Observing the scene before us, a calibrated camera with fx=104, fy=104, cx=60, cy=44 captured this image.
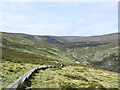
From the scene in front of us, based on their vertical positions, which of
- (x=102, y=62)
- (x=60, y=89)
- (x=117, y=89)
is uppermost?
(x=60, y=89)

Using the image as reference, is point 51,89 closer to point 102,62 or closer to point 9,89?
point 9,89

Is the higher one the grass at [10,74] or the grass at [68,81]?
the grass at [10,74]

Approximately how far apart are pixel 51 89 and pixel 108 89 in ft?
30.7

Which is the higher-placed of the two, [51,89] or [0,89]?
[0,89]

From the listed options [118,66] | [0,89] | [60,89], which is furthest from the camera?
[118,66]

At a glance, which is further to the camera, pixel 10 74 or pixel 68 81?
pixel 10 74

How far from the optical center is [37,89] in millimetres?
13234

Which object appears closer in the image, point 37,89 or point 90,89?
point 37,89

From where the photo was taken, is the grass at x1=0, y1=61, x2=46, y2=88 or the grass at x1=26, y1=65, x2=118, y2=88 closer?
the grass at x1=0, y1=61, x2=46, y2=88

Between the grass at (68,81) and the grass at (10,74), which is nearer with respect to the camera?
the grass at (10,74)

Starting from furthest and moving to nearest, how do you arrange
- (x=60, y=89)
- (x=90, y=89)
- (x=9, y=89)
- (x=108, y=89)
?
1. (x=108, y=89)
2. (x=90, y=89)
3. (x=60, y=89)
4. (x=9, y=89)

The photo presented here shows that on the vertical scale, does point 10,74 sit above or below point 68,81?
above

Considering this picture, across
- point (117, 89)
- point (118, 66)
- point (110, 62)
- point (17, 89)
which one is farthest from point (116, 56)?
point (17, 89)

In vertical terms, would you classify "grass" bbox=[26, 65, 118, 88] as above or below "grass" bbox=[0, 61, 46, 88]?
below
